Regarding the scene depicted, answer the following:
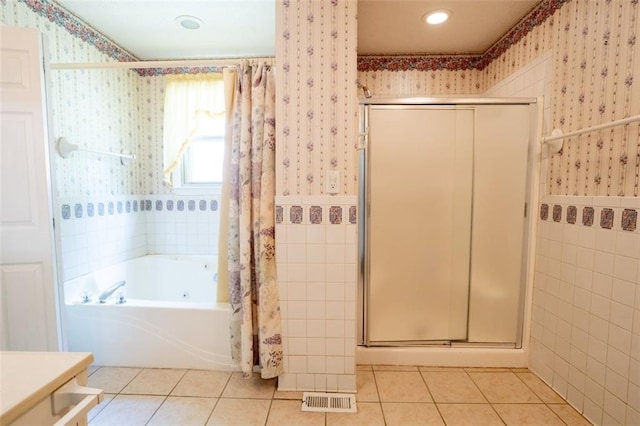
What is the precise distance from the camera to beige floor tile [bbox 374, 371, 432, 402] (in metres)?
1.67

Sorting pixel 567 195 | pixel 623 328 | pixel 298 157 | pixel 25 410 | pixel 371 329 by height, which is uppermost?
pixel 298 157

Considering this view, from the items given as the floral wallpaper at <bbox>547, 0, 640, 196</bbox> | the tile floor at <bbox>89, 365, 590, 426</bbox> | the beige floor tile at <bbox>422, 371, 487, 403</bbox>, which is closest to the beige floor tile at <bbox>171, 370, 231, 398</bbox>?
the tile floor at <bbox>89, 365, 590, 426</bbox>

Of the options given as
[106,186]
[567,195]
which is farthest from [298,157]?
[106,186]

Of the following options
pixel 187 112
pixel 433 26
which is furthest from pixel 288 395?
pixel 433 26

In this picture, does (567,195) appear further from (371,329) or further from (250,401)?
(250,401)

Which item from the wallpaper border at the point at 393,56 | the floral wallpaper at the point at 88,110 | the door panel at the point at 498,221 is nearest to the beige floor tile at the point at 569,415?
the door panel at the point at 498,221

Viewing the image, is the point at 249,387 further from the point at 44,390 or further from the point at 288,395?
the point at 44,390

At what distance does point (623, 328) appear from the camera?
135 centimetres

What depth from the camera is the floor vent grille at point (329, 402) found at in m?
1.58

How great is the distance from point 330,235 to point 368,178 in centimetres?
49

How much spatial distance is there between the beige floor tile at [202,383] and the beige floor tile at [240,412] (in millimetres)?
112

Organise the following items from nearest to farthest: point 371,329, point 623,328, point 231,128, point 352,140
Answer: point 623,328, point 352,140, point 231,128, point 371,329

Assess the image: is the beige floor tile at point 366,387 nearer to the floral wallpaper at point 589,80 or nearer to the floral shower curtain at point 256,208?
the floral shower curtain at point 256,208

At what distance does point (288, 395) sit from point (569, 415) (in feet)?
4.91
